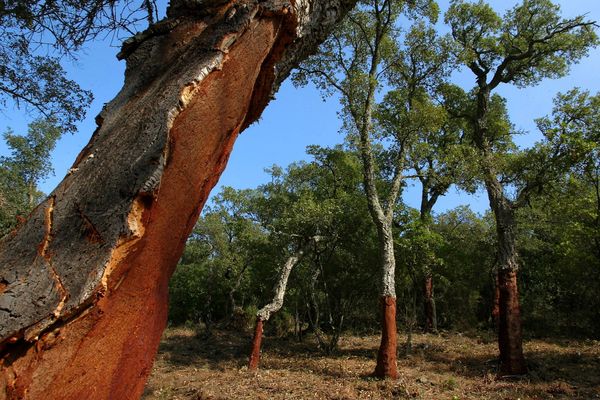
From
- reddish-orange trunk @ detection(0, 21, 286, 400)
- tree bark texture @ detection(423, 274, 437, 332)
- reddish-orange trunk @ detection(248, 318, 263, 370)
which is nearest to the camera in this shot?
reddish-orange trunk @ detection(0, 21, 286, 400)

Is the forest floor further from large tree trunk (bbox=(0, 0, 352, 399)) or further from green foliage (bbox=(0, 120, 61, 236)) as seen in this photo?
green foliage (bbox=(0, 120, 61, 236))

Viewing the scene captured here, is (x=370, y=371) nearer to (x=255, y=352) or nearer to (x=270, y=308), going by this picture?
(x=255, y=352)

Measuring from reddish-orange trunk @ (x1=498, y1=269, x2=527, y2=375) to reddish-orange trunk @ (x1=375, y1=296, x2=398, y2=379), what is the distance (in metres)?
3.11

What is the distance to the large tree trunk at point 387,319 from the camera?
1130 centimetres

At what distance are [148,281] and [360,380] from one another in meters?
10.7

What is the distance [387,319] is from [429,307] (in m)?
9.77

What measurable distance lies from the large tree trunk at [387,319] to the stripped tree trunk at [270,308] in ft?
13.6

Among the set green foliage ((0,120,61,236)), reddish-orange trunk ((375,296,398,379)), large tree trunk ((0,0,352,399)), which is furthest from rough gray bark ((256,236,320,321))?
green foliage ((0,120,61,236))

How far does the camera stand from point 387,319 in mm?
11789

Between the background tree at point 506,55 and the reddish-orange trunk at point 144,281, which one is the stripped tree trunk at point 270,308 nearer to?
the background tree at point 506,55

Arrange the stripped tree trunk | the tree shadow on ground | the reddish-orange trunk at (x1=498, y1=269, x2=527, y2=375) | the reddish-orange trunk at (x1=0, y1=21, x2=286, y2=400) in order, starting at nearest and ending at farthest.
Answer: the reddish-orange trunk at (x1=0, y1=21, x2=286, y2=400) < the reddish-orange trunk at (x1=498, y1=269, x2=527, y2=375) < the stripped tree trunk < the tree shadow on ground

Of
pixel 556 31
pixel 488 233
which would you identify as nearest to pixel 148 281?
pixel 556 31

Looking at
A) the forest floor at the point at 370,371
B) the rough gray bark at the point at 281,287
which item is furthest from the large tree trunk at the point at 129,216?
the rough gray bark at the point at 281,287

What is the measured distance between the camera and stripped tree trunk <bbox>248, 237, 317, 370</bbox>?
13.9m
